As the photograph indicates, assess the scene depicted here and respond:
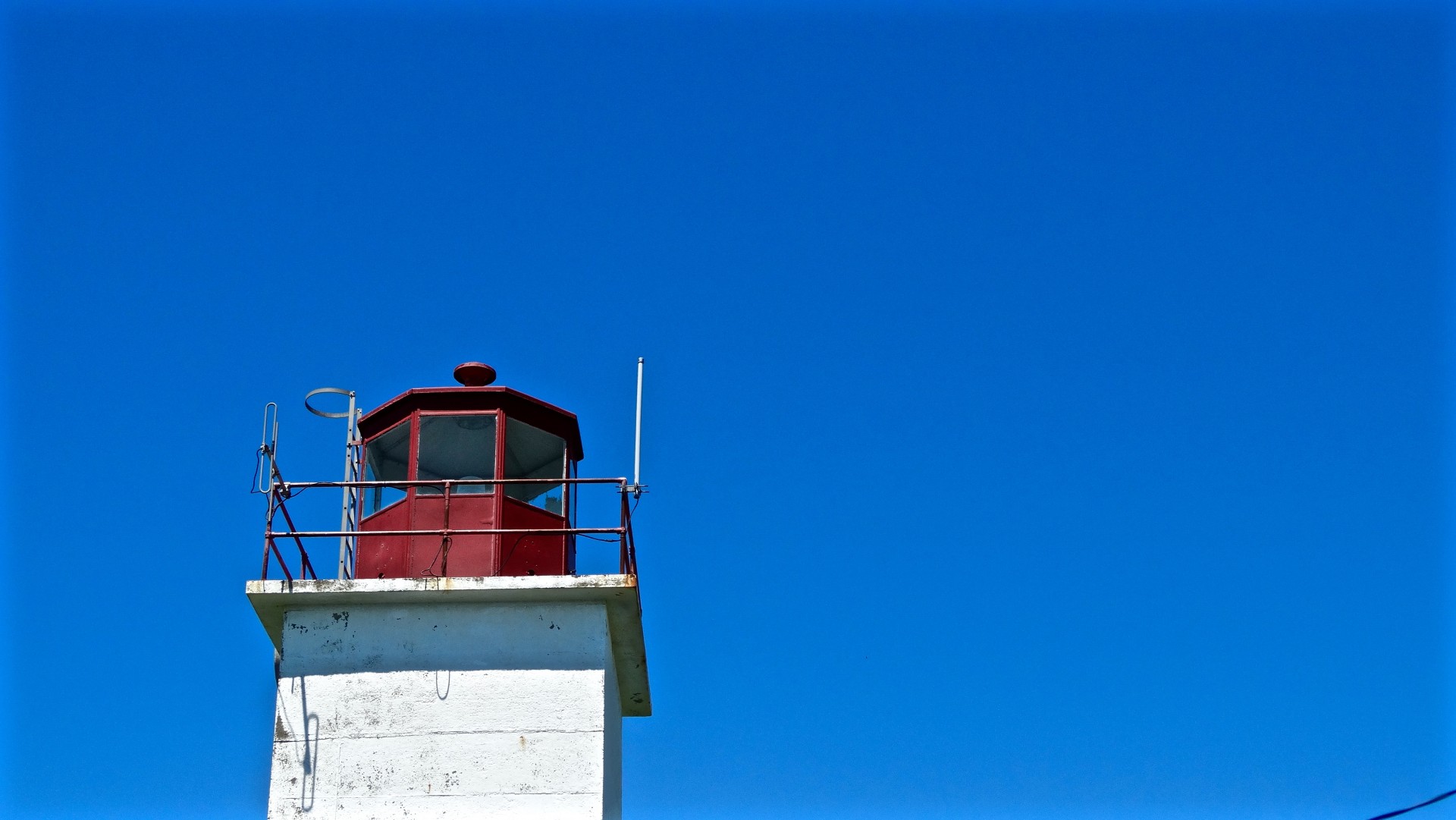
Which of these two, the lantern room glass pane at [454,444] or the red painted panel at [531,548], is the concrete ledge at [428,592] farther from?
the lantern room glass pane at [454,444]

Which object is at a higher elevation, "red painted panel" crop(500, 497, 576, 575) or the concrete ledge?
"red painted panel" crop(500, 497, 576, 575)

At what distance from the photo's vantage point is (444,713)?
16.8 metres

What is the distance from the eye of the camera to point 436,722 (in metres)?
16.7

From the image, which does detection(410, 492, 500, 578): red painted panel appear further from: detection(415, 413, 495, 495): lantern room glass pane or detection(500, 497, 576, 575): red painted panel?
detection(415, 413, 495, 495): lantern room glass pane

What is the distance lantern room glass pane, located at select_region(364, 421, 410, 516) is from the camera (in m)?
18.5

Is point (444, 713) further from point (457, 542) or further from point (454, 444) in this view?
point (454, 444)

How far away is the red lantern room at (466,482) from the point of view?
17.8 m

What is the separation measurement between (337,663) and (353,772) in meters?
1.08

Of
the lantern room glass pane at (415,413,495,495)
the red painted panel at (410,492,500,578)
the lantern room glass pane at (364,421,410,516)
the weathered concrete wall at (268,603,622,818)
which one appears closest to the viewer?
the weathered concrete wall at (268,603,622,818)

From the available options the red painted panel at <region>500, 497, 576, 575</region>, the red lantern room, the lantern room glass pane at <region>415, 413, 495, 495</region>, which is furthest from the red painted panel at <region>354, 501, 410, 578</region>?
the red painted panel at <region>500, 497, 576, 575</region>

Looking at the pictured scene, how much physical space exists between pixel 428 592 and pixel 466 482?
43.1 inches

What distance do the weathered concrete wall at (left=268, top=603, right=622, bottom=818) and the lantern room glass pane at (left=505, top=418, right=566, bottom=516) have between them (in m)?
1.97

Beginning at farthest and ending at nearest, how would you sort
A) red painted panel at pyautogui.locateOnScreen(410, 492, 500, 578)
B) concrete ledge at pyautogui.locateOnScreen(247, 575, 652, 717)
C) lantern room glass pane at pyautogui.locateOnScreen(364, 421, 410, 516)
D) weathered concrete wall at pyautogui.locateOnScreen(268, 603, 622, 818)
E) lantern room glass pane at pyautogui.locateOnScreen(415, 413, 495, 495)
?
1. lantern room glass pane at pyautogui.locateOnScreen(415, 413, 495, 495)
2. lantern room glass pane at pyautogui.locateOnScreen(364, 421, 410, 516)
3. red painted panel at pyautogui.locateOnScreen(410, 492, 500, 578)
4. concrete ledge at pyautogui.locateOnScreen(247, 575, 652, 717)
5. weathered concrete wall at pyautogui.locateOnScreen(268, 603, 622, 818)

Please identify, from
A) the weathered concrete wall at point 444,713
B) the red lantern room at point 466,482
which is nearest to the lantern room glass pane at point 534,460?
the red lantern room at point 466,482
